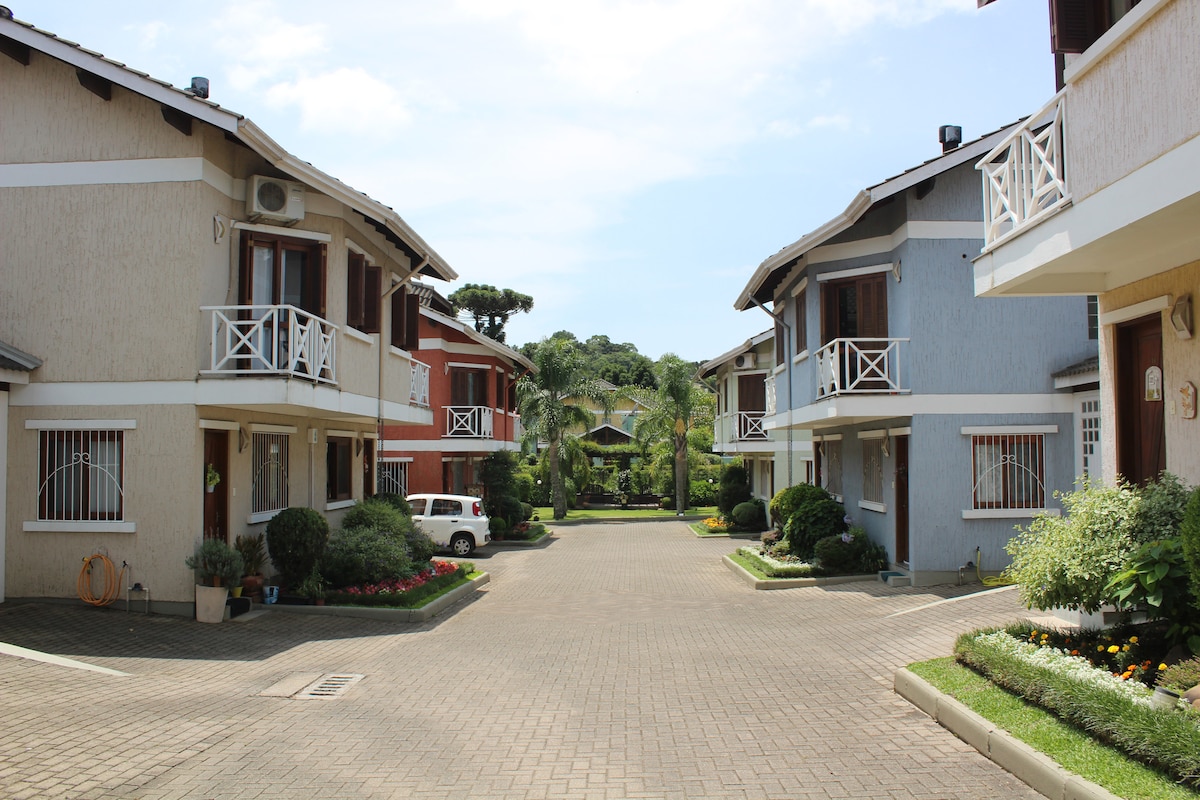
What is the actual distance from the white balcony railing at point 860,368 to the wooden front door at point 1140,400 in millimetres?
6452

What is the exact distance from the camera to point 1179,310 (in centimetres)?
805

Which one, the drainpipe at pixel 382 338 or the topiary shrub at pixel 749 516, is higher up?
the drainpipe at pixel 382 338

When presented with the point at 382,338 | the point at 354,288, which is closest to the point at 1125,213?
the point at 354,288

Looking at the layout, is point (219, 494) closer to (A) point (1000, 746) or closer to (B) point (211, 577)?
(B) point (211, 577)

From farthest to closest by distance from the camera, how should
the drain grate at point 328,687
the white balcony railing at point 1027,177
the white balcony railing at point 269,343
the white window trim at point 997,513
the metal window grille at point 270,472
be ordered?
the white window trim at point 997,513 → the metal window grille at point 270,472 → the white balcony railing at point 269,343 → the drain grate at point 328,687 → the white balcony railing at point 1027,177

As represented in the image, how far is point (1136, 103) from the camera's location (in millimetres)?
6832

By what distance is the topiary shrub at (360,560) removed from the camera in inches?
576

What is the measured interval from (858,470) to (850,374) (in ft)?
8.29

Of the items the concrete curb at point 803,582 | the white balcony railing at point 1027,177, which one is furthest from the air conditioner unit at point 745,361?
the white balcony railing at point 1027,177

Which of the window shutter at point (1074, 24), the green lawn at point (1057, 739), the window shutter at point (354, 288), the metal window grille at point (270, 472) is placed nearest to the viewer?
the green lawn at point (1057, 739)

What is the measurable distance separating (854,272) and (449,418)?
15.6 meters

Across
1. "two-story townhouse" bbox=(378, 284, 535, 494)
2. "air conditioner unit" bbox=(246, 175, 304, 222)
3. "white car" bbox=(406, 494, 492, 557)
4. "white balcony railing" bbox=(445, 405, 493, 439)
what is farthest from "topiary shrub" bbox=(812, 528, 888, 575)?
"white balcony railing" bbox=(445, 405, 493, 439)

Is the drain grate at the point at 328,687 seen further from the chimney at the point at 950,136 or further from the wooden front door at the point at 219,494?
the chimney at the point at 950,136

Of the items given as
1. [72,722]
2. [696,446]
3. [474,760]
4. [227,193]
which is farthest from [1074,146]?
[696,446]
